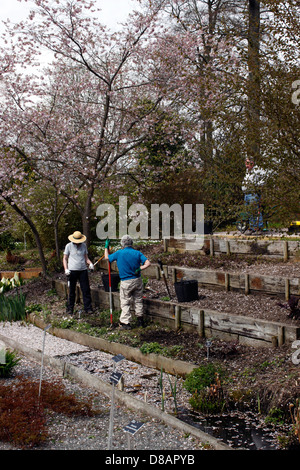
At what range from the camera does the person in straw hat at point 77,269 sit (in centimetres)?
896

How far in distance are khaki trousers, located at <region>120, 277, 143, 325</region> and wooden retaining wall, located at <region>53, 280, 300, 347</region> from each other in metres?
0.18

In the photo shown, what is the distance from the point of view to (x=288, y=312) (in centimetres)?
669

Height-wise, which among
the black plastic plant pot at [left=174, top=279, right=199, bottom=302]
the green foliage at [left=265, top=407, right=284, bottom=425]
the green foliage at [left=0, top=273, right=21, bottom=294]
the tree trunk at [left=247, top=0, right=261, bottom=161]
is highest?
the tree trunk at [left=247, top=0, right=261, bottom=161]

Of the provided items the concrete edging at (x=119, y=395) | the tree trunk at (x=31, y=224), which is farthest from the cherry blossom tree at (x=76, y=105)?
the concrete edging at (x=119, y=395)

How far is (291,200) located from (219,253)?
15.4 ft

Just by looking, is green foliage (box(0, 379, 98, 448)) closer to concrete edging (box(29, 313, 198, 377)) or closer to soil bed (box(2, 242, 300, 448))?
concrete edging (box(29, 313, 198, 377))

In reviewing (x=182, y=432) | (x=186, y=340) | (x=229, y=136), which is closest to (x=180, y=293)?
(x=186, y=340)

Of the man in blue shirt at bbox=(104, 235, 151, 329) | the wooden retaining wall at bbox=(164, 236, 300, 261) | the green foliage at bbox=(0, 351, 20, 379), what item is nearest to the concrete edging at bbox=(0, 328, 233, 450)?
the green foliage at bbox=(0, 351, 20, 379)

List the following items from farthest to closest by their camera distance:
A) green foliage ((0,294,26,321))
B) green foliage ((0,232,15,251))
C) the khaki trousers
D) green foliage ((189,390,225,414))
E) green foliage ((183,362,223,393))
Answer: green foliage ((0,232,15,251))
green foliage ((0,294,26,321))
the khaki trousers
green foliage ((183,362,223,393))
green foliage ((189,390,225,414))

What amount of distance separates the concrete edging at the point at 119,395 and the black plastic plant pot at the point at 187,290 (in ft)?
8.73

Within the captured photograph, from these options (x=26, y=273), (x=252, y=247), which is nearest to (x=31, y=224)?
(x=26, y=273)

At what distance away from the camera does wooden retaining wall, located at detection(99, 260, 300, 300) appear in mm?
7496

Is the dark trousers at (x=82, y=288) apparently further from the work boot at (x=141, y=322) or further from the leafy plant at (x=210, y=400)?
the leafy plant at (x=210, y=400)
